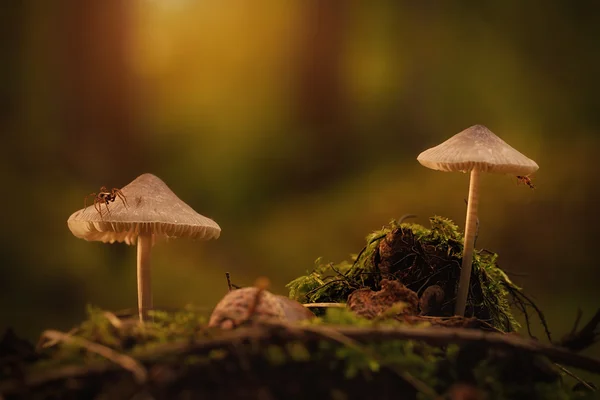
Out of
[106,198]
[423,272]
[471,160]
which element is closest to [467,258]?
[423,272]

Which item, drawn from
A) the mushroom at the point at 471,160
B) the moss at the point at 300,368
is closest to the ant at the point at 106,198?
the moss at the point at 300,368

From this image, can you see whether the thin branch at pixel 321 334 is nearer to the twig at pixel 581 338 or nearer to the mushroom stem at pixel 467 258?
the twig at pixel 581 338

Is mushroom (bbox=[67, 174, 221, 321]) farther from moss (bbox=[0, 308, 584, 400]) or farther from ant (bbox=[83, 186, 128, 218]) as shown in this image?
moss (bbox=[0, 308, 584, 400])

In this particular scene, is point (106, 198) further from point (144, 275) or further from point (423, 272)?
point (423, 272)

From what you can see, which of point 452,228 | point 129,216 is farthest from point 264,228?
point 129,216

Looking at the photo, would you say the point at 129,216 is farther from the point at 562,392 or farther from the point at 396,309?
the point at 562,392

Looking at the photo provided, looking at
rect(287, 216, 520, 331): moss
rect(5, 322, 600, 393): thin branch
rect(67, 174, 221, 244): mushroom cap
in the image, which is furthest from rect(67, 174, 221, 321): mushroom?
rect(5, 322, 600, 393): thin branch
